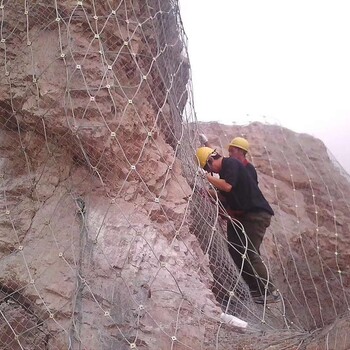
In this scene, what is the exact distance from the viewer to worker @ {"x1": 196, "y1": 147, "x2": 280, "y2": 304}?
9.13 feet

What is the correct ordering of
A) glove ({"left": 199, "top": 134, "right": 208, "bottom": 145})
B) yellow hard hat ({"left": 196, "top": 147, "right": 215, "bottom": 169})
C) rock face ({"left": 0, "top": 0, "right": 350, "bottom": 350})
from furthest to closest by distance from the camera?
1. glove ({"left": 199, "top": 134, "right": 208, "bottom": 145})
2. yellow hard hat ({"left": 196, "top": 147, "right": 215, "bottom": 169})
3. rock face ({"left": 0, "top": 0, "right": 350, "bottom": 350})

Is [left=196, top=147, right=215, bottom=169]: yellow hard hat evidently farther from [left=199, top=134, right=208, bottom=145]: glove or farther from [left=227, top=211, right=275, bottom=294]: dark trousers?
[left=199, top=134, right=208, bottom=145]: glove

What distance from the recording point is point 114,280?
1959 mm

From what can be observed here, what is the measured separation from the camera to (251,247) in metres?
2.84

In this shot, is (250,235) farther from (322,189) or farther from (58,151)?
(322,189)

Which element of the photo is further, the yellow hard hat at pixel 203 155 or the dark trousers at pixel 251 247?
the yellow hard hat at pixel 203 155

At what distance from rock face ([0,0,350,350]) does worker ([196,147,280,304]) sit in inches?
6.3

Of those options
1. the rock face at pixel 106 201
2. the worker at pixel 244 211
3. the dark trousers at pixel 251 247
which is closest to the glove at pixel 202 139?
the rock face at pixel 106 201

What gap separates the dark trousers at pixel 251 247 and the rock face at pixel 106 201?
8.1 inches

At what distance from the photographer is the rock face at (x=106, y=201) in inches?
74.0

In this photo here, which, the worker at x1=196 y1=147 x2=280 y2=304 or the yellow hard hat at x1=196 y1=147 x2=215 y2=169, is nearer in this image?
the worker at x1=196 y1=147 x2=280 y2=304

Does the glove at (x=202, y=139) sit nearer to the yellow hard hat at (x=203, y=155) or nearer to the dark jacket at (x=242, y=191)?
the yellow hard hat at (x=203, y=155)

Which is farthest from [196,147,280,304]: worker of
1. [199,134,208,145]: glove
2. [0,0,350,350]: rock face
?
[199,134,208,145]: glove

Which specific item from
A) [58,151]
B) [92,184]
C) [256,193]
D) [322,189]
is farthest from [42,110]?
[322,189]
